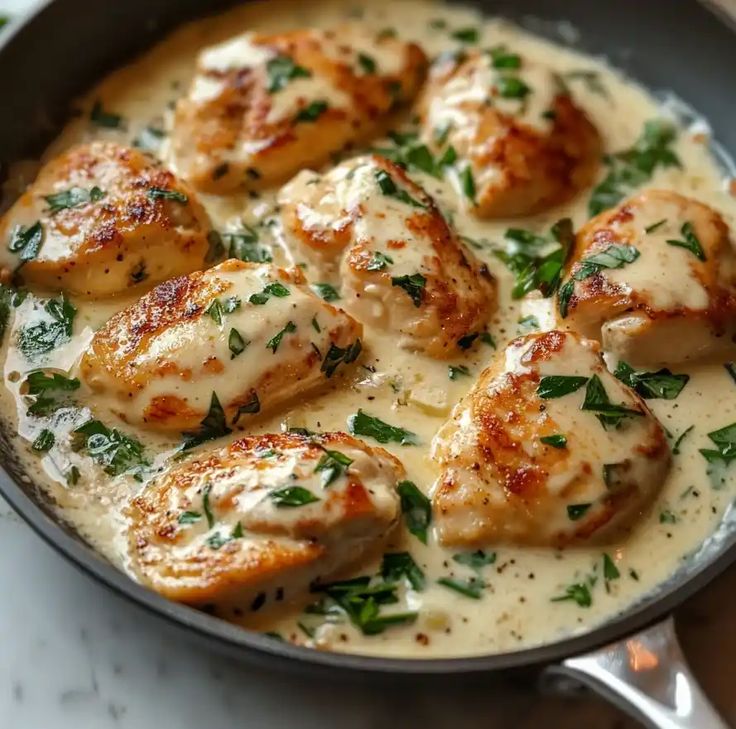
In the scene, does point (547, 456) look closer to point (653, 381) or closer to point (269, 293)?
point (653, 381)

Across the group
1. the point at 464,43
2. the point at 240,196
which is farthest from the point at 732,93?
the point at 240,196

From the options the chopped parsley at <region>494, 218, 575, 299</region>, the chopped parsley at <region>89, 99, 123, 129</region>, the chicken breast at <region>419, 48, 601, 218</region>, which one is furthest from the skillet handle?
the chopped parsley at <region>89, 99, 123, 129</region>

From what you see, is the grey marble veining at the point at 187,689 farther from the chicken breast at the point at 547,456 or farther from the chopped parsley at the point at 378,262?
the chopped parsley at the point at 378,262

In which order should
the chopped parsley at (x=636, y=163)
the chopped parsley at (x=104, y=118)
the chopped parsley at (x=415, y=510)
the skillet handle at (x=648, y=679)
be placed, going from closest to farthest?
the skillet handle at (x=648, y=679)
the chopped parsley at (x=415, y=510)
the chopped parsley at (x=636, y=163)
the chopped parsley at (x=104, y=118)

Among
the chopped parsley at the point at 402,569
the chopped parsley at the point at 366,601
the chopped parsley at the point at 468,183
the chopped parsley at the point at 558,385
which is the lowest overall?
the chopped parsley at the point at 366,601

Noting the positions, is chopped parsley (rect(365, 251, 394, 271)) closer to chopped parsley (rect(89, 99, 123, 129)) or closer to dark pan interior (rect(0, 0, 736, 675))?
dark pan interior (rect(0, 0, 736, 675))

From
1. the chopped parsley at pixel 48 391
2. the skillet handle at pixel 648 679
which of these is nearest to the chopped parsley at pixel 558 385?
the skillet handle at pixel 648 679
